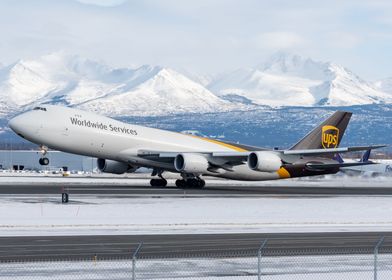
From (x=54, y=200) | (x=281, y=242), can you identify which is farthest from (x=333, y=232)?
(x=54, y=200)

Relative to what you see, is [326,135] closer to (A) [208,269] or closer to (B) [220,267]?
(B) [220,267]

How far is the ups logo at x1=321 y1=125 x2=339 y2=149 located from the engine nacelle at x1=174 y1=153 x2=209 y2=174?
15.3 meters

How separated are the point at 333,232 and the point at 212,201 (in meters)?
17.6

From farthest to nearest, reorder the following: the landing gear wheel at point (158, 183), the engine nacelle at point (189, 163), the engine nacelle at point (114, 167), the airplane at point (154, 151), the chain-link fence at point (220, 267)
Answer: the landing gear wheel at point (158, 183)
the engine nacelle at point (114, 167)
the engine nacelle at point (189, 163)
the airplane at point (154, 151)
the chain-link fence at point (220, 267)

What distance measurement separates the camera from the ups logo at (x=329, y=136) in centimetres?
8169

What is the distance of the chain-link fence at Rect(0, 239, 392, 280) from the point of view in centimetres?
2439

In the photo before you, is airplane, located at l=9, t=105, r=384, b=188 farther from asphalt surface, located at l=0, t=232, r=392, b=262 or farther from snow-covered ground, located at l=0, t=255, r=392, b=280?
snow-covered ground, located at l=0, t=255, r=392, b=280

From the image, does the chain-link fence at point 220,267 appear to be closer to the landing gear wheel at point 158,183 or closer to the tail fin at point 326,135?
the landing gear wheel at point 158,183

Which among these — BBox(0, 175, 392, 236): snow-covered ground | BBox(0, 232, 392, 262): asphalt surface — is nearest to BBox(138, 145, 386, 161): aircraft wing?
BBox(0, 175, 392, 236): snow-covered ground

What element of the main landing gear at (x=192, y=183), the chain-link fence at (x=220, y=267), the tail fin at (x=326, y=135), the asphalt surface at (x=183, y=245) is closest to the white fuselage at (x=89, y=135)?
the main landing gear at (x=192, y=183)

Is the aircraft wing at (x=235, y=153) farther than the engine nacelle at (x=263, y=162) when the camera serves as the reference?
Yes

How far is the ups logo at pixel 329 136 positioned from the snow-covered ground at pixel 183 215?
2082 centimetres

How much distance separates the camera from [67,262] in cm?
2666

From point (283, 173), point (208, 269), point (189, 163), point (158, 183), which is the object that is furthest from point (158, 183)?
point (208, 269)
